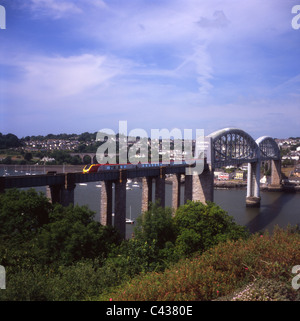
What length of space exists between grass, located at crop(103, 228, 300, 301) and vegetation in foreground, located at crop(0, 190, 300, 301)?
0.01 m

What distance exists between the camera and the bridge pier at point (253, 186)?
34.1 metres

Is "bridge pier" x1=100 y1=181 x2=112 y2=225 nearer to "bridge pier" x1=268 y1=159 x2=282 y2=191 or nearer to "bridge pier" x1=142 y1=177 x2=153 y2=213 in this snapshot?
"bridge pier" x1=142 y1=177 x2=153 y2=213

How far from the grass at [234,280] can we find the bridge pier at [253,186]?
3001 centimetres

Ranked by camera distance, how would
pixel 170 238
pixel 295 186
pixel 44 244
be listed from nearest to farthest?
1. pixel 44 244
2. pixel 170 238
3. pixel 295 186

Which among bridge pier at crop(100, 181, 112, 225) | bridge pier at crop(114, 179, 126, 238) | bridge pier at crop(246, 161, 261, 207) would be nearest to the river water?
bridge pier at crop(246, 161, 261, 207)

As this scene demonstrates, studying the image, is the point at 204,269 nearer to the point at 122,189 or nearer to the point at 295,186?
the point at 122,189

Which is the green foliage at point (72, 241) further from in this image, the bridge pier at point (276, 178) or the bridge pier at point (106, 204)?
the bridge pier at point (276, 178)

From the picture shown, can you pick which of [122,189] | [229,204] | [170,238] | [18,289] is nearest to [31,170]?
[229,204]

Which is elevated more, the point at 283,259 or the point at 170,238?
the point at 283,259

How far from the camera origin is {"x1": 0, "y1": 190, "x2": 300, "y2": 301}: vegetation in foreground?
4504 millimetres

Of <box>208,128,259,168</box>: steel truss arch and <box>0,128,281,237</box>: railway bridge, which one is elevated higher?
<box>208,128,259,168</box>: steel truss arch

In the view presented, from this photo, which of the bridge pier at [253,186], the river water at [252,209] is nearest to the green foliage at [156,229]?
the river water at [252,209]
